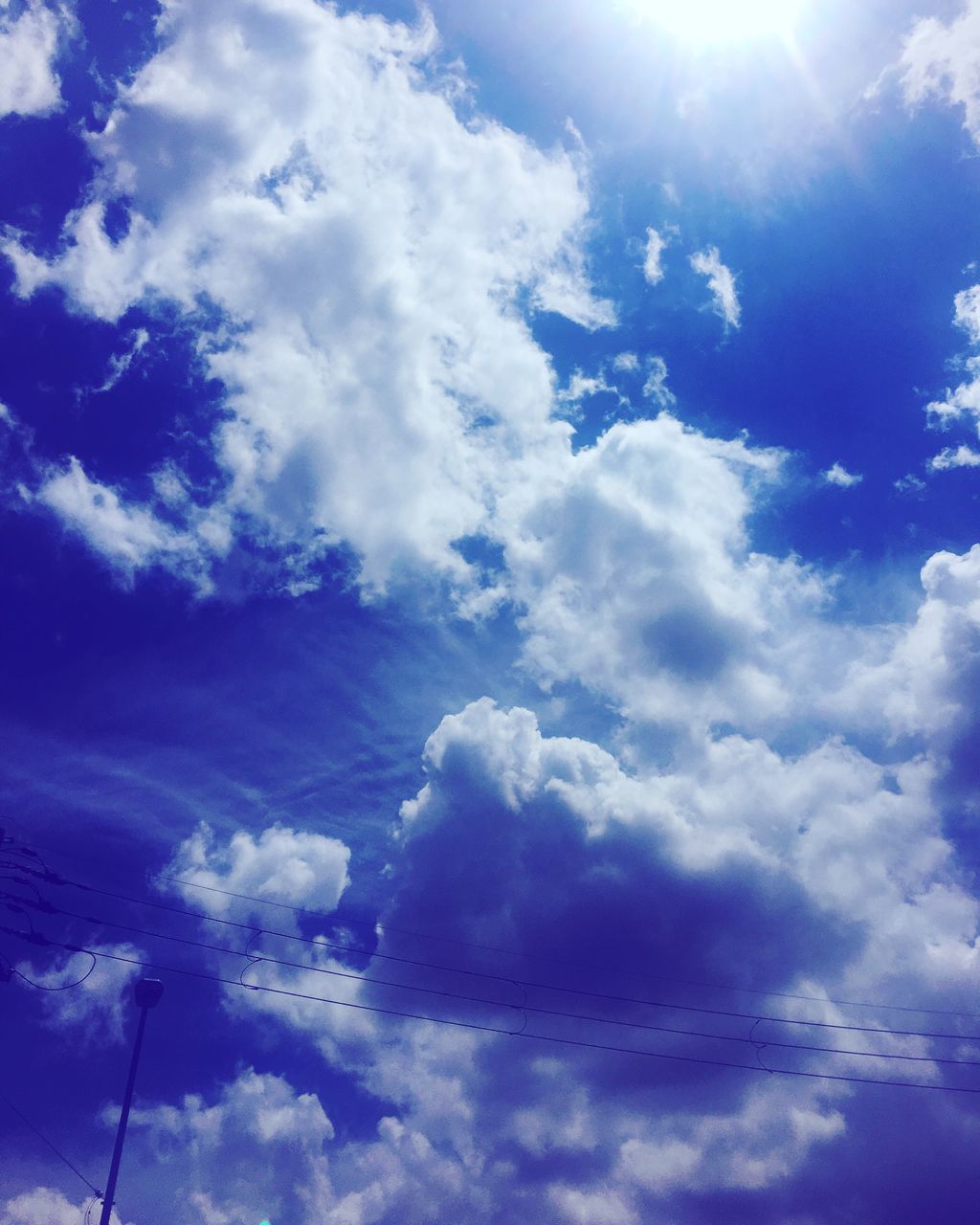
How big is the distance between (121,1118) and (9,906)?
14.5m

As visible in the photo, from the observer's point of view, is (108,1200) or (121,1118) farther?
(121,1118)

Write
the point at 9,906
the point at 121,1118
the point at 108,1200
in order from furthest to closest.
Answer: the point at 121,1118 < the point at 108,1200 < the point at 9,906

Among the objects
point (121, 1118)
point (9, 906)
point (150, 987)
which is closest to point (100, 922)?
point (9, 906)

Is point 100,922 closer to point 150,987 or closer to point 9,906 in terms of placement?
point 9,906

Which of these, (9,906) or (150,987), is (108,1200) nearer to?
(150,987)

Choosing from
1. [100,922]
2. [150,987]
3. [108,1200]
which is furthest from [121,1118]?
[100,922]

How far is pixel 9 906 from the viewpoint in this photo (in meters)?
30.5

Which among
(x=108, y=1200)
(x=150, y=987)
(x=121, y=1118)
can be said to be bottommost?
(x=108, y=1200)

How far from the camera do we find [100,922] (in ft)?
103

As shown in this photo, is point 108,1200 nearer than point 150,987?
Yes

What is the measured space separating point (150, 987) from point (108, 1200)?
896 cm

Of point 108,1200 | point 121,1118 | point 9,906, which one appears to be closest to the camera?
point 9,906

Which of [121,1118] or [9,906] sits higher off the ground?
[9,906]

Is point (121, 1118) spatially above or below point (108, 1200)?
above
